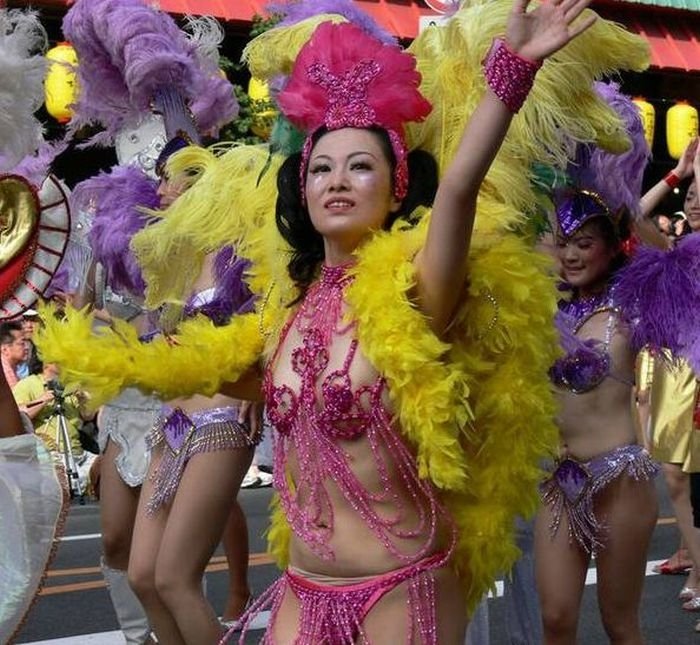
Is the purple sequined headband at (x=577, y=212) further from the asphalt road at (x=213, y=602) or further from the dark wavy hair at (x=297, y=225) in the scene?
the asphalt road at (x=213, y=602)

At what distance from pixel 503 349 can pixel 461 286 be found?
8.3 inches


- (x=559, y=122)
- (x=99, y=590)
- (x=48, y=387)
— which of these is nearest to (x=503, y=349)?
(x=559, y=122)

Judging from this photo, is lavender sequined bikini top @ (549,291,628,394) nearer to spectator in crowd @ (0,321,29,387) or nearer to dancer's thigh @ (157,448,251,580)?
dancer's thigh @ (157,448,251,580)

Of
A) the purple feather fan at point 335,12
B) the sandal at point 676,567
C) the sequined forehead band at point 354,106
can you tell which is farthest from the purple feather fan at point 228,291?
the sandal at point 676,567

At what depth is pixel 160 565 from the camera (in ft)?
14.5

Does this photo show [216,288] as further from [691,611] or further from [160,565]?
[691,611]

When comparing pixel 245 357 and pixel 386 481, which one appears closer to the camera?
pixel 386 481

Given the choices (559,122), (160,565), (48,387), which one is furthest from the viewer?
(48,387)

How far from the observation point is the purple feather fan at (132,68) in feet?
17.6

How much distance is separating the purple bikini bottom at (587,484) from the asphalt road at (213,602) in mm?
1245

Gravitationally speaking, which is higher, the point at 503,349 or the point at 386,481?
the point at 503,349

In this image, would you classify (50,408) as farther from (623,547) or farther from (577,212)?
(623,547)

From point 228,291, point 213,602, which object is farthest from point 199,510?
point 213,602

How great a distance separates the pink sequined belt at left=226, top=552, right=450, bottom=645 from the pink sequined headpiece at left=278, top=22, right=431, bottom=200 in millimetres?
817
